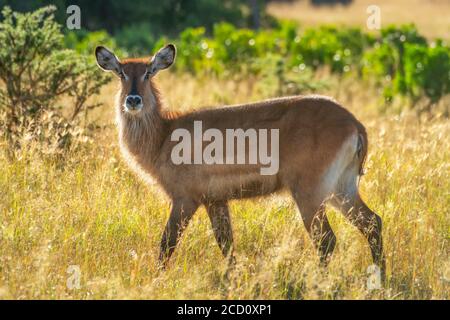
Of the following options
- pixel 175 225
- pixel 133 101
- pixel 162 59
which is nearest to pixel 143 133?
pixel 133 101

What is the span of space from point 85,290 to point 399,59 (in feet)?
40.2

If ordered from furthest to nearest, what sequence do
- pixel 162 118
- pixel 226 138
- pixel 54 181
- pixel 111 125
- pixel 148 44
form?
1. pixel 148 44
2. pixel 111 125
3. pixel 54 181
4. pixel 162 118
5. pixel 226 138

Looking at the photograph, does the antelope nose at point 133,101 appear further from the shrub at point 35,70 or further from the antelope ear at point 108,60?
the shrub at point 35,70

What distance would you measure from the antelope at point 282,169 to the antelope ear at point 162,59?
14 centimetres

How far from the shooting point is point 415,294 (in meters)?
6.21

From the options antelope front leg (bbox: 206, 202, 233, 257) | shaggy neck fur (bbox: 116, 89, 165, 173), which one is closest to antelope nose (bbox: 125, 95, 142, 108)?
shaggy neck fur (bbox: 116, 89, 165, 173)

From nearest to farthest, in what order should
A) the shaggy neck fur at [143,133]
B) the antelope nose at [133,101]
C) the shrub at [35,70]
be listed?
the antelope nose at [133,101]
the shaggy neck fur at [143,133]
the shrub at [35,70]

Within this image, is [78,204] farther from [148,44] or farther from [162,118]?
[148,44]

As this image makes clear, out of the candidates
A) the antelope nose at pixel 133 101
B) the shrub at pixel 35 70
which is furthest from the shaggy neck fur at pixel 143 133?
the shrub at pixel 35 70

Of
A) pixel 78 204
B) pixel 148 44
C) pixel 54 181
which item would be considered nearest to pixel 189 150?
pixel 78 204

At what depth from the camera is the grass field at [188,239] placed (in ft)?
19.6

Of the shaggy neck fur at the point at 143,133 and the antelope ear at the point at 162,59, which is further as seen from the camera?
the antelope ear at the point at 162,59

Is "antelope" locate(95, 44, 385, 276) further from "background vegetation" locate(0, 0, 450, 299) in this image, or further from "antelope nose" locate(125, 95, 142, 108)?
"background vegetation" locate(0, 0, 450, 299)

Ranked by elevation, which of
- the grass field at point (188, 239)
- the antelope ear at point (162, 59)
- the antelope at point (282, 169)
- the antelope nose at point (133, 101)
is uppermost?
the antelope ear at point (162, 59)
